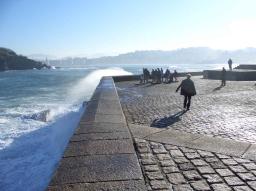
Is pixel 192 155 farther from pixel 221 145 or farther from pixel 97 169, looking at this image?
pixel 97 169

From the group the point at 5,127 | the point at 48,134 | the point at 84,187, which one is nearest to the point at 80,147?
the point at 84,187

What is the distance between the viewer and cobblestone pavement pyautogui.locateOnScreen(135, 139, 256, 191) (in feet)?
13.3

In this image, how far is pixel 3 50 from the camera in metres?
190

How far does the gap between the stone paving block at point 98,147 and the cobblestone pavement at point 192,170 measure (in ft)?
0.89

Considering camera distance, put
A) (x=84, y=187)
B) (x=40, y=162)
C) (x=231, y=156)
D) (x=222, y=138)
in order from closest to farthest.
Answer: (x=84, y=187), (x=231, y=156), (x=222, y=138), (x=40, y=162)

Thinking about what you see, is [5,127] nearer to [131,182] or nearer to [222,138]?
[222,138]

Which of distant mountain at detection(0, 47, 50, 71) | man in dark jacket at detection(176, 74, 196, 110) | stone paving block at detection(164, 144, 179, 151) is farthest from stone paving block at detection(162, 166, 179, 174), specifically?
distant mountain at detection(0, 47, 50, 71)

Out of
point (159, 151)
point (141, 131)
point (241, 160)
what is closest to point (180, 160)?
point (159, 151)

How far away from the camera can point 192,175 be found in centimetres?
439

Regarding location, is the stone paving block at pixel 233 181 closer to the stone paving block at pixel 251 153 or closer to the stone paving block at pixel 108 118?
the stone paving block at pixel 251 153

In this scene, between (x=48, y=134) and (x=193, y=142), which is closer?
(x=193, y=142)

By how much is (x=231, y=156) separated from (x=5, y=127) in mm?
13714

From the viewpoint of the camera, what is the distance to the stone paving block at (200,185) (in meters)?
3.96

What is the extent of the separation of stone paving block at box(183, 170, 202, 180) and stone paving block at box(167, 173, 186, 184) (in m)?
0.08
